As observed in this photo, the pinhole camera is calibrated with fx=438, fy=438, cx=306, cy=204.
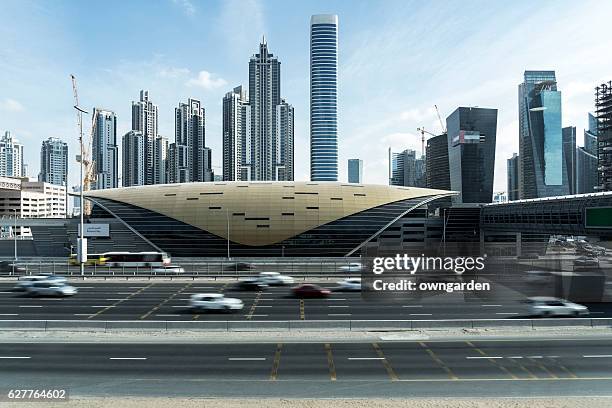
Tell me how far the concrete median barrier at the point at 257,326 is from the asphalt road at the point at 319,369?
3092 millimetres

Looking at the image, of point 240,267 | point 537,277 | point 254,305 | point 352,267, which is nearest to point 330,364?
point 254,305

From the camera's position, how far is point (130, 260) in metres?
68.4

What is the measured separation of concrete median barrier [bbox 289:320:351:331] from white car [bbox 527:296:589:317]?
15015 mm

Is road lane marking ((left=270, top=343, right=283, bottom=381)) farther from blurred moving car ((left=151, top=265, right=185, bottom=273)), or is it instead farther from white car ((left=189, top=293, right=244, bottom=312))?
blurred moving car ((left=151, top=265, right=185, bottom=273))

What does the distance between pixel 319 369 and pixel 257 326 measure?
899cm

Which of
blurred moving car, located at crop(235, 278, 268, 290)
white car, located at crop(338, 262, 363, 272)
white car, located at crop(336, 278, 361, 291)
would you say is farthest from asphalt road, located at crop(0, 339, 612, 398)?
white car, located at crop(338, 262, 363, 272)

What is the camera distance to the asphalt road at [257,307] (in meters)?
34.7

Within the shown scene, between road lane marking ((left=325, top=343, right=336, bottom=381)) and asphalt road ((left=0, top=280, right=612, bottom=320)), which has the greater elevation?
road lane marking ((left=325, top=343, right=336, bottom=381))

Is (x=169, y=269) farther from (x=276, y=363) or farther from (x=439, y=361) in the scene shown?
(x=439, y=361)

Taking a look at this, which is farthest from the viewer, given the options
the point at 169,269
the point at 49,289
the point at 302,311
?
the point at 169,269

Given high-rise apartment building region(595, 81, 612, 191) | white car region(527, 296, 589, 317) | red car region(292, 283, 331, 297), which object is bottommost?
red car region(292, 283, 331, 297)

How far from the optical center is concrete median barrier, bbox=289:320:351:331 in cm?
2952

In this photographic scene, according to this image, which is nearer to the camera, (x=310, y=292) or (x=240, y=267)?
(x=310, y=292)

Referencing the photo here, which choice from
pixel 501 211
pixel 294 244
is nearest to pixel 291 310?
pixel 294 244
